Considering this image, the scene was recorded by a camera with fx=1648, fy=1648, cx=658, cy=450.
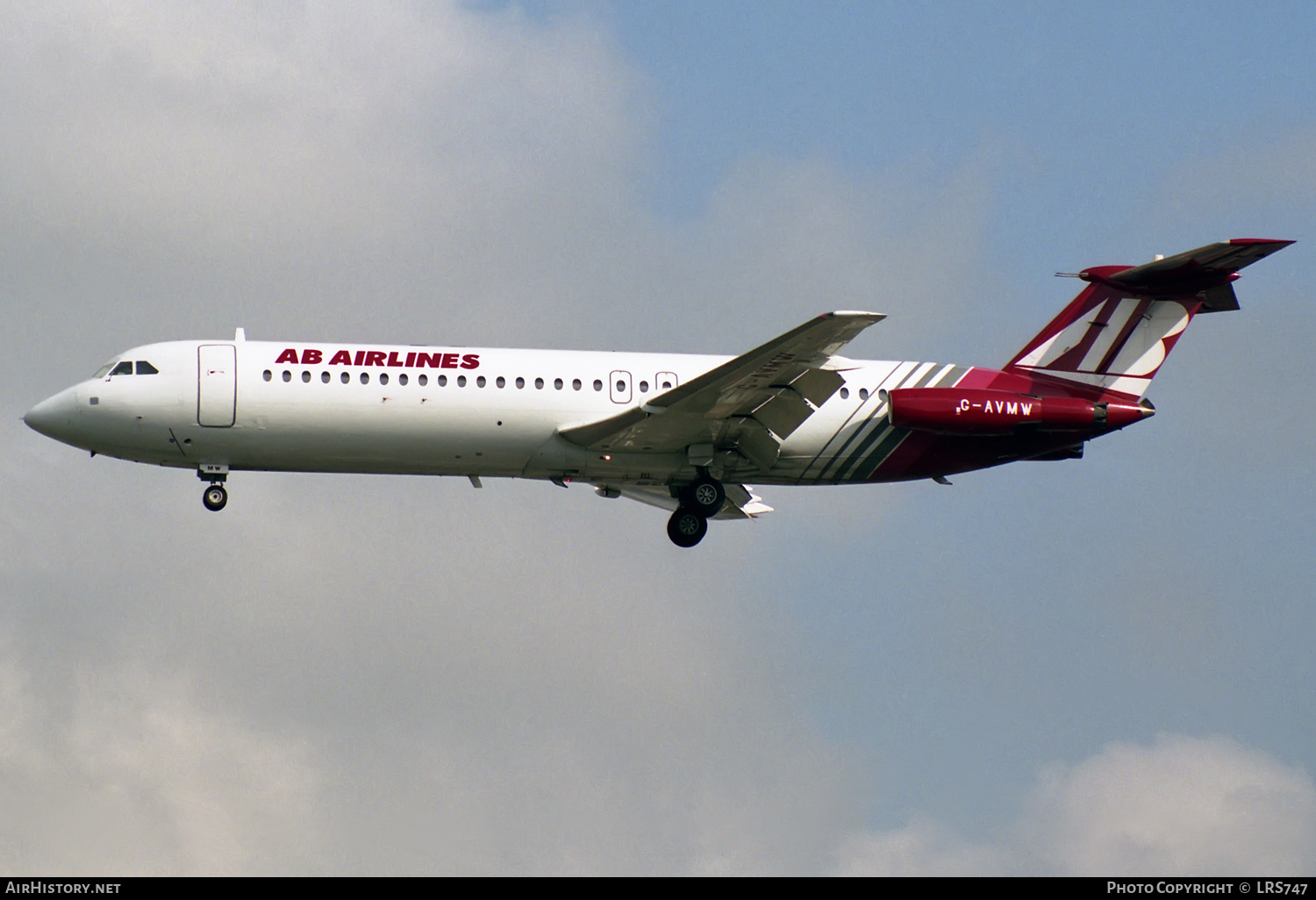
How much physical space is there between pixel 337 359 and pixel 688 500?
8.68 m

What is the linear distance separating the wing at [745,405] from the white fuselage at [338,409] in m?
0.76

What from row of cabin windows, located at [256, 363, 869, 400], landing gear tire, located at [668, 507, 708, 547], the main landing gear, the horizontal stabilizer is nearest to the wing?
row of cabin windows, located at [256, 363, 869, 400]

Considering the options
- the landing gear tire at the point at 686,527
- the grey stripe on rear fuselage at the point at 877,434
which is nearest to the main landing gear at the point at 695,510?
the landing gear tire at the point at 686,527

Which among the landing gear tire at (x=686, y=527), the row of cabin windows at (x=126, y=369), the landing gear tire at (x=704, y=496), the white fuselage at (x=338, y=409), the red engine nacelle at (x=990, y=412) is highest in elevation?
the row of cabin windows at (x=126, y=369)

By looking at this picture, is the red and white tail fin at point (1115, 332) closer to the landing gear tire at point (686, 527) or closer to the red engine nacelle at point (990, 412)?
the red engine nacelle at point (990, 412)

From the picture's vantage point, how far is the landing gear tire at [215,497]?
1427 inches

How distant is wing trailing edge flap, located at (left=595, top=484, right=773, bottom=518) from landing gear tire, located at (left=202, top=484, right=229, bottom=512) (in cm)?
854

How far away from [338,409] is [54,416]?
622 centimetres

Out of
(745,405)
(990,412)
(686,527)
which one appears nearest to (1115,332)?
(990,412)

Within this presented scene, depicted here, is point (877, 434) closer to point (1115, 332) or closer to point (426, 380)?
point (1115, 332)

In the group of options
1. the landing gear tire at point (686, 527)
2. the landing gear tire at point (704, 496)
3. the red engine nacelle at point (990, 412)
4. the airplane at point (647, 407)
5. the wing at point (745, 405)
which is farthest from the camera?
the landing gear tire at point (686, 527)

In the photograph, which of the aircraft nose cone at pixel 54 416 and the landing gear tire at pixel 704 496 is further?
the landing gear tire at pixel 704 496
